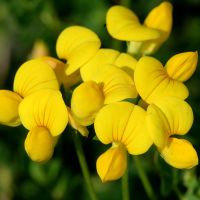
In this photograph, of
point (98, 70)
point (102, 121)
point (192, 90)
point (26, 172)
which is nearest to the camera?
point (102, 121)

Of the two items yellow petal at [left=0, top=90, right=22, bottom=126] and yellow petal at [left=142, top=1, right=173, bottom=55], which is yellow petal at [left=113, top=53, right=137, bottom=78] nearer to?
yellow petal at [left=142, top=1, right=173, bottom=55]

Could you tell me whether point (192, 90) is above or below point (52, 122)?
below

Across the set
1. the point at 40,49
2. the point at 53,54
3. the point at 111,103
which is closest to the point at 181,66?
the point at 111,103

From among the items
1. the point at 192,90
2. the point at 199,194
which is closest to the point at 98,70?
the point at 199,194

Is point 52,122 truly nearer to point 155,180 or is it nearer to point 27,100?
Result: point 27,100

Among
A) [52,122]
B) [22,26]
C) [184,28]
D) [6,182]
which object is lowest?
[6,182]

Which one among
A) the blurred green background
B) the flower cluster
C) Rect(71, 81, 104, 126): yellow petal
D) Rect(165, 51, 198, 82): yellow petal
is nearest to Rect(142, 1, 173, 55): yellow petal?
the flower cluster
